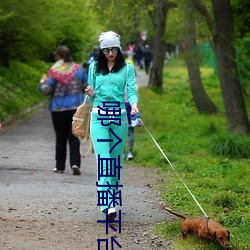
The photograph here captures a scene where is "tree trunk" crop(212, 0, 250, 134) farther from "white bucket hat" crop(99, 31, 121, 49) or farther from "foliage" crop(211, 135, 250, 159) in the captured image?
"white bucket hat" crop(99, 31, 121, 49)

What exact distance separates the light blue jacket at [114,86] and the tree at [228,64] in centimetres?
913

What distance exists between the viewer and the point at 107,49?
24.6 feet

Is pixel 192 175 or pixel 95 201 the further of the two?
pixel 192 175

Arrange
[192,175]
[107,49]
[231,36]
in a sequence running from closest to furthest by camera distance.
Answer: [107,49], [192,175], [231,36]

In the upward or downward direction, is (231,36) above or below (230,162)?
above

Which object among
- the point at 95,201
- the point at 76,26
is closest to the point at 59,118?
the point at 95,201

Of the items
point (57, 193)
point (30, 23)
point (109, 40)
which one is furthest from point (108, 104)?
point (30, 23)

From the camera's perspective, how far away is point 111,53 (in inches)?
295

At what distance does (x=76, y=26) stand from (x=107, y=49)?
77.4 ft

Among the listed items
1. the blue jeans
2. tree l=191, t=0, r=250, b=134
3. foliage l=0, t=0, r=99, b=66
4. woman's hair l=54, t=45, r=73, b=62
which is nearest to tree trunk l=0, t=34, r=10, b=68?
foliage l=0, t=0, r=99, b=66

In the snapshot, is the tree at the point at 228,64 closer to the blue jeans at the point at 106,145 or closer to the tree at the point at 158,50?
the blue jeans at the point at 106,145

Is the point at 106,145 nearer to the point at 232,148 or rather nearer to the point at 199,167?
the point at 199,167

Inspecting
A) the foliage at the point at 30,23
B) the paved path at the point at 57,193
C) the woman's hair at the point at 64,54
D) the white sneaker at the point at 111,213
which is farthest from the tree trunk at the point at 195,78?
the white sneaker at the point at 111,213

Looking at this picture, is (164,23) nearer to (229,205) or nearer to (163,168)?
(163,168)
